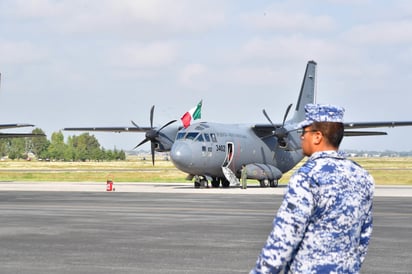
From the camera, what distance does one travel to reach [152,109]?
52438 millimetres

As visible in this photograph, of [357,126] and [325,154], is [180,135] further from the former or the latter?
[325,154]

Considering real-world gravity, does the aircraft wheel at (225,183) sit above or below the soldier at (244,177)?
below

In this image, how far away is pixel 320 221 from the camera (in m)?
4.85

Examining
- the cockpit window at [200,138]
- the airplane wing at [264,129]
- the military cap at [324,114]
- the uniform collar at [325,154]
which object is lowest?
the uniform collar at [325,154]

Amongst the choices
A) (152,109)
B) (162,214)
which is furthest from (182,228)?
(152,109)

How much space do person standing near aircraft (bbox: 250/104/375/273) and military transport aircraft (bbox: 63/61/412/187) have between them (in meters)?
39.0

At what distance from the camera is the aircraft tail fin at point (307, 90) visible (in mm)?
55791

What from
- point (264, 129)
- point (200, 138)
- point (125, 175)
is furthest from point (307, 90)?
point (125, 175)

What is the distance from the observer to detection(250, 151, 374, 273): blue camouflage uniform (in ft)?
15.4

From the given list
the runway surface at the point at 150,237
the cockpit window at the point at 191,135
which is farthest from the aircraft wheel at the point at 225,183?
the runway surface at the point at 150,237

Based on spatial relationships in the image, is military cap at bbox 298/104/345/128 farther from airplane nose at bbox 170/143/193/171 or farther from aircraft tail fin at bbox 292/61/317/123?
Result: aircraft tail fin at bbox 292/61/317/123

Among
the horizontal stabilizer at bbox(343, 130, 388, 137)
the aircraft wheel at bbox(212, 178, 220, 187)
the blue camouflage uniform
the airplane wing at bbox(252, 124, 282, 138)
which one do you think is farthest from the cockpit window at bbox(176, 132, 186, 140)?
the blue camouflage uniform

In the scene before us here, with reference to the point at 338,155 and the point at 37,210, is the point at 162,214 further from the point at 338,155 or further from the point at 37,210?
the point at 338,155

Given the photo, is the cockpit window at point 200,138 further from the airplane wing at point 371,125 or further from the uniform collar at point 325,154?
the uniform collar at point 325,154
